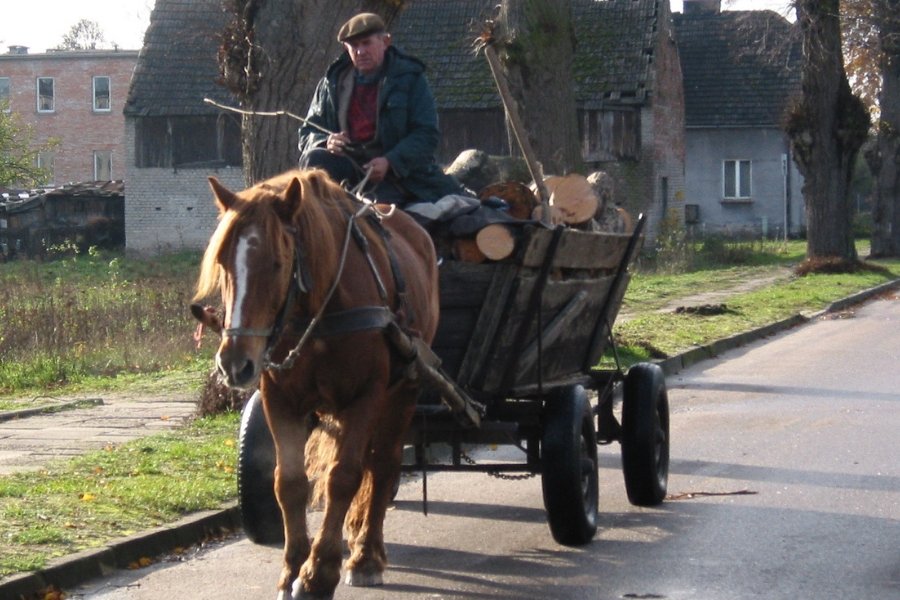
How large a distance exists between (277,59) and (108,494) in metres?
4.51

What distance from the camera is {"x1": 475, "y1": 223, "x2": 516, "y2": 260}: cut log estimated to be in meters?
7.20

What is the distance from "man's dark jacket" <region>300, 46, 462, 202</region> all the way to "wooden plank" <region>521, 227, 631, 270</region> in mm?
636

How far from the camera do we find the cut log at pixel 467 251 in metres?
7.37

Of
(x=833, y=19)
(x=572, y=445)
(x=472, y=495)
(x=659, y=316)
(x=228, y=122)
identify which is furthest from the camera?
(x=228, y=122)

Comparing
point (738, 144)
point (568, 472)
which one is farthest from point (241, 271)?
point (738, 144)

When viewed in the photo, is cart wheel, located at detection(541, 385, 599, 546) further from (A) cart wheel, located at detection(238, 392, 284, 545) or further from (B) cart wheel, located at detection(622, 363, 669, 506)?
(A) cart wheel, located at detection(238, 392, 284, 545)

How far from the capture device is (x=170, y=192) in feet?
145

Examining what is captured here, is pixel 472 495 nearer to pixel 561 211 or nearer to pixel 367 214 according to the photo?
pixel 561 211

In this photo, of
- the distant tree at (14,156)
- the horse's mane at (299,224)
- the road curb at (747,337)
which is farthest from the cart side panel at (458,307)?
the distant tree at (14,156)

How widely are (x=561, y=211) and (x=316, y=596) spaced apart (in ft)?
14.0

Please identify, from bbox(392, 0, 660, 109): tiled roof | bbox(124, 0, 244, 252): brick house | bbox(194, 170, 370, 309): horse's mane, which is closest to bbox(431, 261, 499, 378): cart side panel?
bbox(194, 170, 370, 309): horse's mane

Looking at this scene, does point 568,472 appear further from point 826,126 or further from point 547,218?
point 826,126

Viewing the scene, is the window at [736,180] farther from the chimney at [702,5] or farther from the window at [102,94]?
the window at [102,94]

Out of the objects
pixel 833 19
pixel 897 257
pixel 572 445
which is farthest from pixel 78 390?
pixel 897 257
